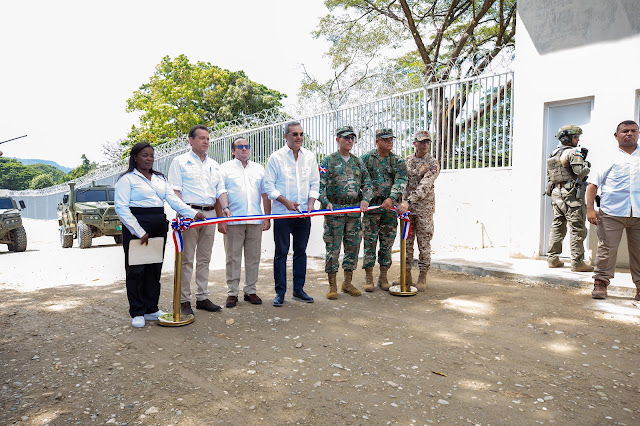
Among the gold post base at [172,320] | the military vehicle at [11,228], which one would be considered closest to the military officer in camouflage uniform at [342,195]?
the gold post base at [172,320]

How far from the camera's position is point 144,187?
4262mm

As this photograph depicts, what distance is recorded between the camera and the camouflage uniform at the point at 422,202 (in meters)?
5.52

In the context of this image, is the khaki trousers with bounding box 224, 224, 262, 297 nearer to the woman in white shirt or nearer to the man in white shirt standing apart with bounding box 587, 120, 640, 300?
the woman in white shirt

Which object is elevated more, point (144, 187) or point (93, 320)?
point (144, 187)

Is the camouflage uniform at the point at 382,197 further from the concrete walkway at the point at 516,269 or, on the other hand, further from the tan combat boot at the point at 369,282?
the concrete walkway at the point at 516,269

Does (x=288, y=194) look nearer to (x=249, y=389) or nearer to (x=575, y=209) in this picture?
(x=249, y=389)

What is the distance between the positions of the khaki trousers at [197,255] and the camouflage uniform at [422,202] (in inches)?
93.6

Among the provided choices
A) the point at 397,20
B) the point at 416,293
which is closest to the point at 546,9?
the point at 416,293

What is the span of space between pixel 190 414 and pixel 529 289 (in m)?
4.55

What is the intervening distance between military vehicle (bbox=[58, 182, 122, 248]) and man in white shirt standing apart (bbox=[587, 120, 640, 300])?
10576mm

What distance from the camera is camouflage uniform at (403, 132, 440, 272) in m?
5.52

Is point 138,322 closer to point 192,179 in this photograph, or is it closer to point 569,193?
point 192,179

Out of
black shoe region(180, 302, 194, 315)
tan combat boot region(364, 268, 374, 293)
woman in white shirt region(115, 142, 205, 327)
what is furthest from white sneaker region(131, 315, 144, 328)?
tan combat boot region(364, 268, 374, 293)

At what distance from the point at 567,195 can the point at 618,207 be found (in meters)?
1.35
